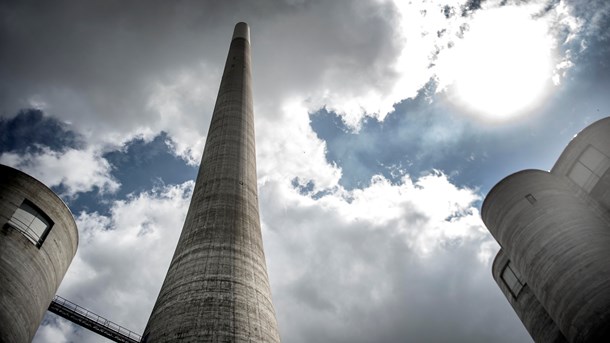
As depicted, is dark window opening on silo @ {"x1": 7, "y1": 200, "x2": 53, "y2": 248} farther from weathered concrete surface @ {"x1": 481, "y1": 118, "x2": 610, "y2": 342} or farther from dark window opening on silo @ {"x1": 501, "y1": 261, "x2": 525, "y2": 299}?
dark window opening on silo @ {"x1": 501, "y1": 261, "x2": 525, "y2": 299}

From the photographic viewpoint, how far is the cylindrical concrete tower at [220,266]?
9.66 meters

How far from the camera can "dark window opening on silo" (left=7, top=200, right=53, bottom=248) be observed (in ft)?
35.8

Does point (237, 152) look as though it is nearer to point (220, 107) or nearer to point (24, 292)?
point (220, 107)

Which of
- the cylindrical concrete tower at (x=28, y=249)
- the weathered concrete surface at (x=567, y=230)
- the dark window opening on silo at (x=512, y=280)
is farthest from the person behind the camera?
the dark window opening on silo at (x=512, y=280)

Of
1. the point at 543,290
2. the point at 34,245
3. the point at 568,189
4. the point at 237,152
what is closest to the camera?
the point at 34,245

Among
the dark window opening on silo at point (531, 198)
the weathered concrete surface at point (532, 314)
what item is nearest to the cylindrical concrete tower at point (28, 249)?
the dark window opening on silo at point (531, 198)

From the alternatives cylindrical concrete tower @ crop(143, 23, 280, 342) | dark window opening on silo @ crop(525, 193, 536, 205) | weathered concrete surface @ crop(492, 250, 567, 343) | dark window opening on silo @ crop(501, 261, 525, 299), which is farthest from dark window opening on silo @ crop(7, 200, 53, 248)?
dark window opening on silo @ crop(501, 261, 525, 299)

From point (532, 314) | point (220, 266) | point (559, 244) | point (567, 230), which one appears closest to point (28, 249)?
point (220, 266)

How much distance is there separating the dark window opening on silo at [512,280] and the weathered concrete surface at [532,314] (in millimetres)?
142

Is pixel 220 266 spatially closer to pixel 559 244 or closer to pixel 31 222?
pixel 31 222

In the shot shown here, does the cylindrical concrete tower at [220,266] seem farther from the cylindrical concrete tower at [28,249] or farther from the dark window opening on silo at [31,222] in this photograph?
the dark window opening on silo at [31,222]

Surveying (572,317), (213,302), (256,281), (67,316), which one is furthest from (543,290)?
(67,316)

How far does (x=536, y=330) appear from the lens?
1762cm

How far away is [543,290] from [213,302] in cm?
1030
